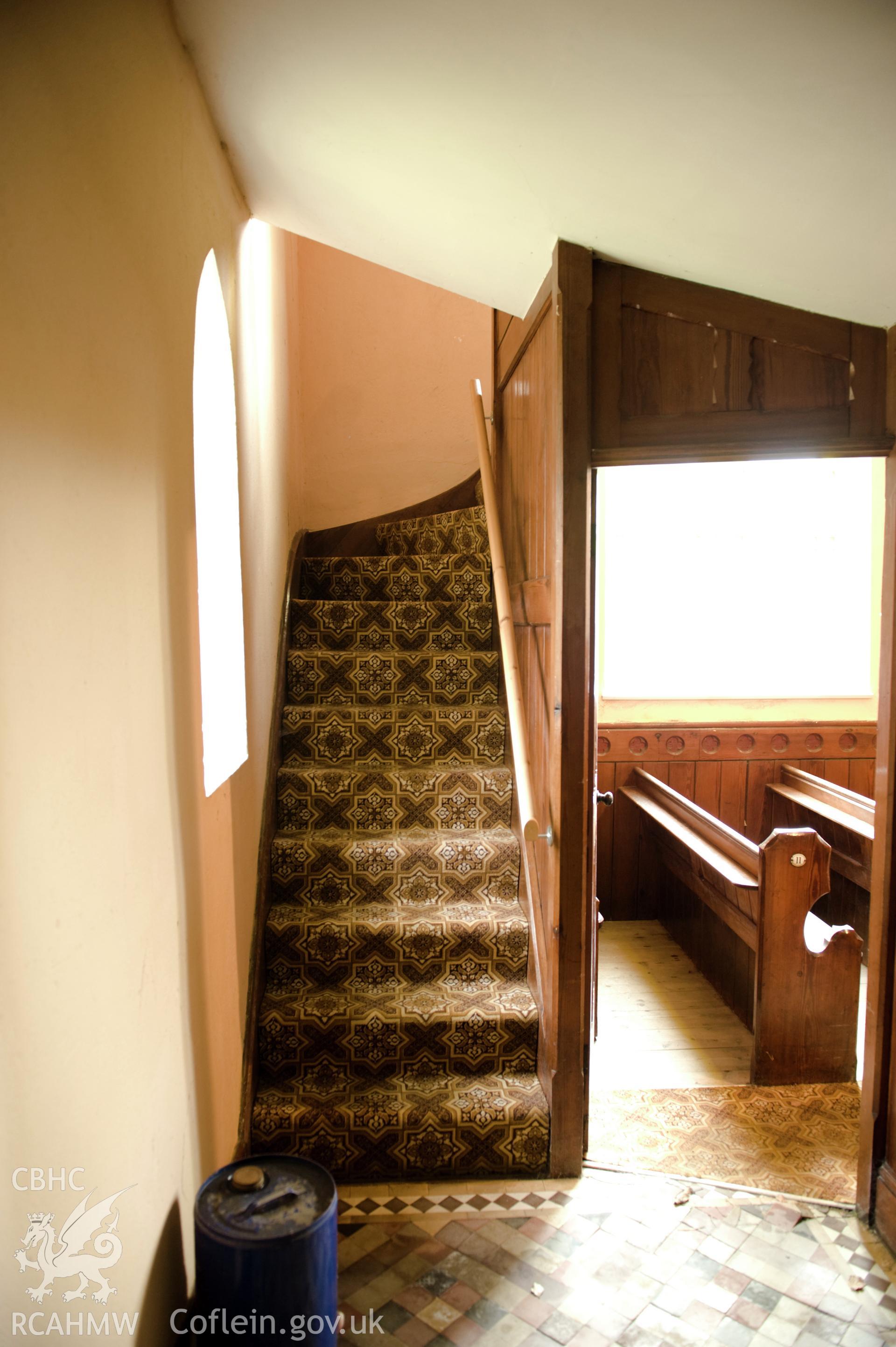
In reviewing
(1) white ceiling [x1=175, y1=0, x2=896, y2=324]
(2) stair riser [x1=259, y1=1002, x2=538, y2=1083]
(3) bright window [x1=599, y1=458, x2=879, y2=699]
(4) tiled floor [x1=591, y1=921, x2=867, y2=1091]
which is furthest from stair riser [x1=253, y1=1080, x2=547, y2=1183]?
(3) bright window [x1=599, y1=458, x2=879, y2=699]

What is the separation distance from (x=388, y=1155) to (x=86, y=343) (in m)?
2.14

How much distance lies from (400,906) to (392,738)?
2.35ft

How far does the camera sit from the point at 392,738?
3.43 m

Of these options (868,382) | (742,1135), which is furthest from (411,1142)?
(868,382)

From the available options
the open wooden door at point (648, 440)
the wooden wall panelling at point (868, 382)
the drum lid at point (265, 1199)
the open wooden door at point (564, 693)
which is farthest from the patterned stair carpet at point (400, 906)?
the wooden wall panelling at point (868, 382)

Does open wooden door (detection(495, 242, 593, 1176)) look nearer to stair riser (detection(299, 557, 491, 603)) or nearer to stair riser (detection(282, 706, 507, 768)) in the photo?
stair riser (detection(282, 706, 507, 768))

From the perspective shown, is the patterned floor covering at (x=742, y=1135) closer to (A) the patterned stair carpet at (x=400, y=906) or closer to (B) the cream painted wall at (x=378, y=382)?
(A) the patterned stair carpet at (x=400, y=906)

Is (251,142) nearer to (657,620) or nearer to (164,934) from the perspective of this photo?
(164,934)

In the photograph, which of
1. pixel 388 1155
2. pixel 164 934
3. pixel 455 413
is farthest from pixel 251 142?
pixel 388 1155

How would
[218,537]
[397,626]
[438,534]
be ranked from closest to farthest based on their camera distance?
[218,537]
[397,626]
[438,534]

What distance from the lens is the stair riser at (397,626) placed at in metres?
3.83

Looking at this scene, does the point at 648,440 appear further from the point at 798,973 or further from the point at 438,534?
the point at 438,534

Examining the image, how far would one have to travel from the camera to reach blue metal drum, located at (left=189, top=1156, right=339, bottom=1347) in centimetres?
157

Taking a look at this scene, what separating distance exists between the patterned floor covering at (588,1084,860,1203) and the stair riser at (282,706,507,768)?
49.6 inches
